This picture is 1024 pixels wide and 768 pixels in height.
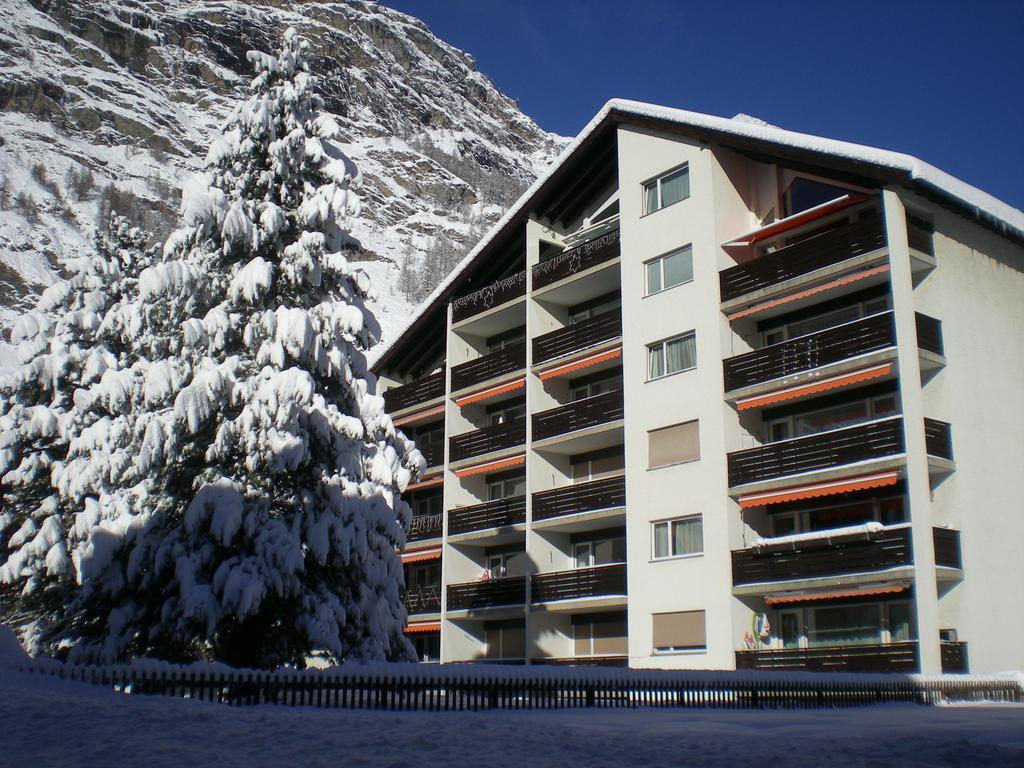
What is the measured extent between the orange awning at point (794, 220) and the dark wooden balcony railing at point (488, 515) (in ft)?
39.7

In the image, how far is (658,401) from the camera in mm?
34031

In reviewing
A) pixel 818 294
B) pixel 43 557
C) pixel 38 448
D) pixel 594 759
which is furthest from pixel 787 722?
pixel 38 448

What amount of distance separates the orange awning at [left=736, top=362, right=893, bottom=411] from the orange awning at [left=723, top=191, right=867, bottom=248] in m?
5.14

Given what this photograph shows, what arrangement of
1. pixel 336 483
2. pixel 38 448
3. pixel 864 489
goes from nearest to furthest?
pixel 336 483, pixel 864 489, pixel 38 448

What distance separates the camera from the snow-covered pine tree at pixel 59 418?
94.7 ft

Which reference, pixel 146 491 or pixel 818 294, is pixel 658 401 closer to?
pixel 818 294

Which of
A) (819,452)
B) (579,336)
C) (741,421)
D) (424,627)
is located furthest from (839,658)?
(424,627)

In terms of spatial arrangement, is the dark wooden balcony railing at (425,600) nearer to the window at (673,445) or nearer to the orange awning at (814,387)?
the window at (673,445)

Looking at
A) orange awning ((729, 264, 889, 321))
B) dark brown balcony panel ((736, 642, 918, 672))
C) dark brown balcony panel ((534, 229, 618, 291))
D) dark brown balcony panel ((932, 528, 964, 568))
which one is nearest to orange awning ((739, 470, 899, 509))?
dark brown balcony panel ((932, 528, 964, 568))

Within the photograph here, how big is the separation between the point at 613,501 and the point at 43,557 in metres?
17.1

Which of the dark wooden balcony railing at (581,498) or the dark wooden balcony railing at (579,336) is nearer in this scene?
the dark wooden balcony railing at (581,498)

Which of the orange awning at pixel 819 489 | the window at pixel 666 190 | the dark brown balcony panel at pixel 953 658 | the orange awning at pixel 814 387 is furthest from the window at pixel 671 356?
the dark brown balcony panel at pixel 953 658

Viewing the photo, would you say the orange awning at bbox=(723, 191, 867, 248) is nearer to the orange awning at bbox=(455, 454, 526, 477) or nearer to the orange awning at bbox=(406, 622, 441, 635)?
the orange awning at bbox=(455, 454, 526, 477)

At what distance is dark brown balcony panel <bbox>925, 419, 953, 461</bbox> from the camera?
1105 inches
